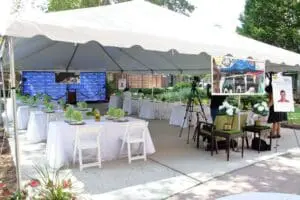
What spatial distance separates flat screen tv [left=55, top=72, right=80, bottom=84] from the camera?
19.0 meters

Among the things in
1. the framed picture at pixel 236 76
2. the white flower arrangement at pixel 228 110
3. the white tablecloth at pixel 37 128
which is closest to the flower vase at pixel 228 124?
the white flower arrangement at pixel 228 110

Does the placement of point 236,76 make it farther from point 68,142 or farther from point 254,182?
point 68,142

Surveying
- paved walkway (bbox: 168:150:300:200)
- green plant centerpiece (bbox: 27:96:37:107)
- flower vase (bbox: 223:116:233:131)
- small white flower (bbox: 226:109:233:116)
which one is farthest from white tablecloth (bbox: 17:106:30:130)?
paved walkway (bbox: 168:150:300:200)

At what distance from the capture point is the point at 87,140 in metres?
5.79

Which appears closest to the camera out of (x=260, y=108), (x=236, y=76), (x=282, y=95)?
(x=236, y=76)

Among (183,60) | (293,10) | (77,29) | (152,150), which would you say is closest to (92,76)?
(183,60)

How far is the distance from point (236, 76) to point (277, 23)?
53.5ft

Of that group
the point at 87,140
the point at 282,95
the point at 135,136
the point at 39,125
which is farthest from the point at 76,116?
the point at 282,95

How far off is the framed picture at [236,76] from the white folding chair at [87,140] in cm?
229

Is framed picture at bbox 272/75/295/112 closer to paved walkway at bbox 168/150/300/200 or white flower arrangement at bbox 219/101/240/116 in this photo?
white flower arrangement at bbox 219/101/240/116

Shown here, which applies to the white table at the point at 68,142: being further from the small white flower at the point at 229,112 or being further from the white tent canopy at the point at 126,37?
the small white flower at the point at 229,112

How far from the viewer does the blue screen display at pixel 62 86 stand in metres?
18.6

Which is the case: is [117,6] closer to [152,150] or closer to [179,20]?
[179,20]

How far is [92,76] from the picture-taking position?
2036 centimetres
